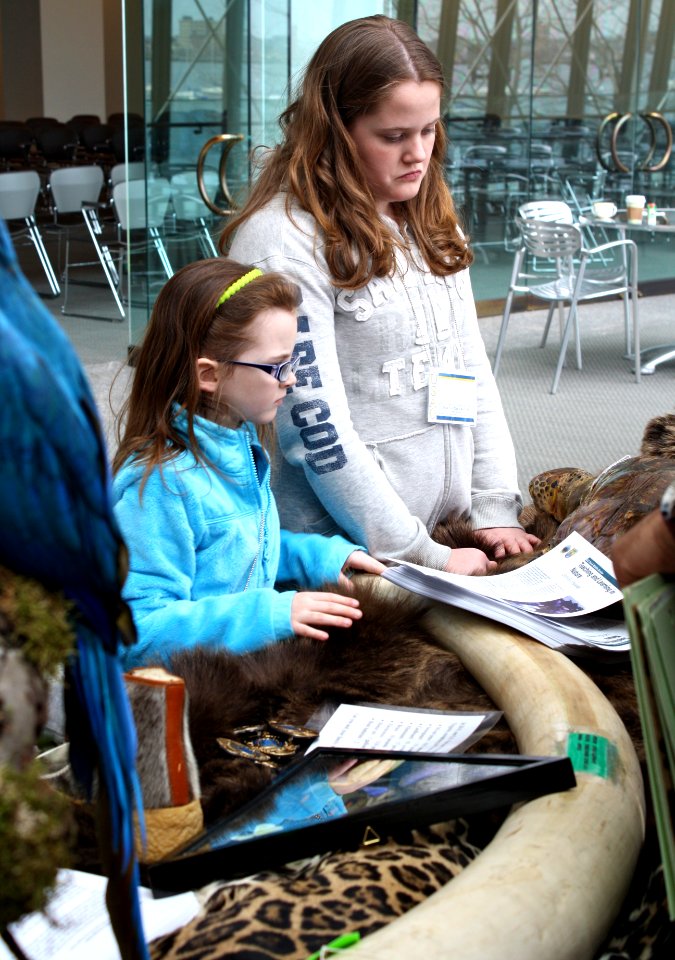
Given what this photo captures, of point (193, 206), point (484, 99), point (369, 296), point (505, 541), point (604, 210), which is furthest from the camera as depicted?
point (484, 99)

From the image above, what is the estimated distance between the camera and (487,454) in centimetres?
212

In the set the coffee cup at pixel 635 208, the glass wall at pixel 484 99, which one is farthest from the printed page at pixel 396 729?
the coffee cup at pixel 635 208

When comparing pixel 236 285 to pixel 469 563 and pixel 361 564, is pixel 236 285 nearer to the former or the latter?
pixel 361 564

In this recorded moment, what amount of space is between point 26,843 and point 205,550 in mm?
943

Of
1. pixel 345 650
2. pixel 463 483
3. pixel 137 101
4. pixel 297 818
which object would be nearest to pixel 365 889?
pixel 297 818

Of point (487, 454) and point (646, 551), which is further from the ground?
point (646, 551)

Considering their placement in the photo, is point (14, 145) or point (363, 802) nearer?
point (363, 802)

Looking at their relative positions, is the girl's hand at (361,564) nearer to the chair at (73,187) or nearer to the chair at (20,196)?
the chair at (20,196)

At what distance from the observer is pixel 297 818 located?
1110 millimetres

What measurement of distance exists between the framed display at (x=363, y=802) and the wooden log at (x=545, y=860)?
0.04m

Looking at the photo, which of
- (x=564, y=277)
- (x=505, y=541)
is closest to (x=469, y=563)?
(x=505, y=541)

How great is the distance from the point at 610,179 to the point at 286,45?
11.5 ft

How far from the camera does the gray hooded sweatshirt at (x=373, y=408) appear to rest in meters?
1.79

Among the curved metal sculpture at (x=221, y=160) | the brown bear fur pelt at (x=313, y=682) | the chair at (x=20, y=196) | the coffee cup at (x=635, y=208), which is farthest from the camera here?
the chair at (x=20, y=196)
